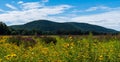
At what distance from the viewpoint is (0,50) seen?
947 centimetres

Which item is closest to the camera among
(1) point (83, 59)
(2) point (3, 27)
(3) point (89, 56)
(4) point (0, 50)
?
(1) point (83, 59)

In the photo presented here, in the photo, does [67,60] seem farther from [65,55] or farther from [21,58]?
[21,58]

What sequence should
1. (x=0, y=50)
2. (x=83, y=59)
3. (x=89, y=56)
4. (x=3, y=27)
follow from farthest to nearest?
(x=3, y=27) < (x=0, y=50) < (x=89, y=56) < (x=83, y=59)

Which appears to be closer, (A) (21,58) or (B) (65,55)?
(A) (21,58)

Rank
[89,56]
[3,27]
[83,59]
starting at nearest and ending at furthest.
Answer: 1. [83,59]
2. [89,56]
3. [3,27]

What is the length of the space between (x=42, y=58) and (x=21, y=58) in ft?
2.44

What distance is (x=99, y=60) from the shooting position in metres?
8.57

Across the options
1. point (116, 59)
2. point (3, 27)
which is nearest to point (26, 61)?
point (116, 59)

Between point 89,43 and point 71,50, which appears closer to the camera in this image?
point 71,50

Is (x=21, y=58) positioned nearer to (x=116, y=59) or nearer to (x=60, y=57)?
(x=60, y=57)

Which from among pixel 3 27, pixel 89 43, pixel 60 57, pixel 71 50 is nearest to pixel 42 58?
pixel 60 57

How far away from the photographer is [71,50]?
9.16 m

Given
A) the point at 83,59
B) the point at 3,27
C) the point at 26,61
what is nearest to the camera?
the point at 26,61

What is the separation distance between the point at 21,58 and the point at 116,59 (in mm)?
2580
